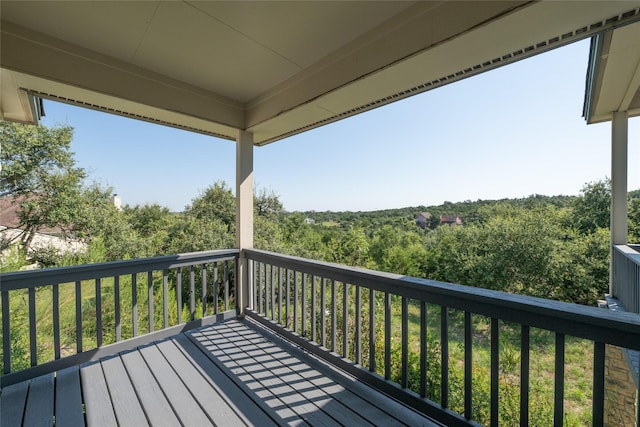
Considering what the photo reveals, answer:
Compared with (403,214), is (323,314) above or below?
below

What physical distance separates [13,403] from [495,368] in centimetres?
301

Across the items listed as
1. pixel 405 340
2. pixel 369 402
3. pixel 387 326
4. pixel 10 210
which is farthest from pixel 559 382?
pixel 10 210

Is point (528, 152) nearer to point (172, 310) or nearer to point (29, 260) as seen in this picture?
point (172, 310)

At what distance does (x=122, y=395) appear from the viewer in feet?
5.97

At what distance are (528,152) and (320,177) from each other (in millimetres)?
8628

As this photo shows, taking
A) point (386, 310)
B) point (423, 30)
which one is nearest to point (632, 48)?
point (423, 30)

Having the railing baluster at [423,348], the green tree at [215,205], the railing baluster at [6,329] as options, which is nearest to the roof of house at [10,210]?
the green tree at [215,205]

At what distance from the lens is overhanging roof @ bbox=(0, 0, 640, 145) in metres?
1.53

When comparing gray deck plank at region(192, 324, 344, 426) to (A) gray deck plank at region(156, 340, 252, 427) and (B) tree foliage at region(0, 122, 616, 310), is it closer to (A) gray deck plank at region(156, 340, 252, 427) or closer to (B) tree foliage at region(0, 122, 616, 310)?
(A) gray deck plank at region(156, 340, 252, 427)

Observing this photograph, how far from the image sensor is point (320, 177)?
42.3 ft

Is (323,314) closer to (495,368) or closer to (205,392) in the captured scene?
(205,392)

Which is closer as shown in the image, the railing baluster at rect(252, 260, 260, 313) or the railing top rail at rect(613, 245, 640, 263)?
the railing top rail at rect(613, 245, 640, 263)

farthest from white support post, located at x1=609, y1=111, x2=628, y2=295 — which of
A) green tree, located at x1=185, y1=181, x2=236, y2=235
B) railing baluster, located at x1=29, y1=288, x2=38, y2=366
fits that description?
green tree, located at x1=185, y1=181, x2=236, y2=235

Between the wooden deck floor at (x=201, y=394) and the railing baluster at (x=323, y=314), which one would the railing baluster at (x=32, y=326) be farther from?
the railing baluster at (x=323, y=314)
